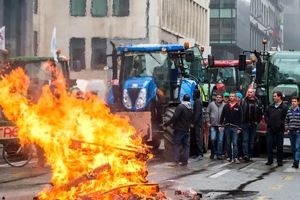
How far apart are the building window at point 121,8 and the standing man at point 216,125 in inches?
1352

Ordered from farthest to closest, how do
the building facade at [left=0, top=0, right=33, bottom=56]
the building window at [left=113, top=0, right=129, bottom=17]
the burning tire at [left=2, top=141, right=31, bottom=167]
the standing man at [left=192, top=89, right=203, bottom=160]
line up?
the building window at [left=113, top=0, right=129, bottom=17], the building facade at [left=0, top=0, right=33, bottom=56], the standing man at [left=192, top=89, right=203, bottom=160], the burning tire at [left=2, top=141, right=31, bottom=167]

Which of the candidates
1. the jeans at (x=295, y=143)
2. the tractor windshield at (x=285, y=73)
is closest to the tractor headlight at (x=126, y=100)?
the jeans at (x=295, y=143)

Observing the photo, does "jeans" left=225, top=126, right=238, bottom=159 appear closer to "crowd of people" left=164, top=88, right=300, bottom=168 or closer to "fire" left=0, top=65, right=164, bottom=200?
"crowd of people" left=164, top=88, right=300, bottom=168

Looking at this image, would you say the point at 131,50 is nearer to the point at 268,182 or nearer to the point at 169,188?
the point at 268,182

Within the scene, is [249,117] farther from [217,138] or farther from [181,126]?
[181,126]

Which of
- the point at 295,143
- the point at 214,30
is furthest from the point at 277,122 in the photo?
the point at 214,30

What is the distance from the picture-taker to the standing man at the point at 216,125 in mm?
19109

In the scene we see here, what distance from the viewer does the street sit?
11.9 m

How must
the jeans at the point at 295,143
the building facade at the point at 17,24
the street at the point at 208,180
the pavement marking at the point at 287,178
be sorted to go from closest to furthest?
the street at the point at 208,180, the pavement marking at the point at 287,178, the jeans at the point at 295,143, the building facade at the point at 17,24

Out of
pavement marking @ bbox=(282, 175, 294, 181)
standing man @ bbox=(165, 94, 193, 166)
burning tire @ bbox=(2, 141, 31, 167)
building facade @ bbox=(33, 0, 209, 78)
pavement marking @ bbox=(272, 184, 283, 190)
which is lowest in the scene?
pavement marking @ bbox=(282, 175, 294, 181)

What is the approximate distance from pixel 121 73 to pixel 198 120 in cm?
265

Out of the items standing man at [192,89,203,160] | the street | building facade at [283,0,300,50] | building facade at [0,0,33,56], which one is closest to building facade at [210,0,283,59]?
building facade at [283,0,300,50]

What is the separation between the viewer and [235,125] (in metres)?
18.7

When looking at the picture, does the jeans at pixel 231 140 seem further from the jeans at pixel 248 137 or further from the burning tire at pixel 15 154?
the burning tire at pixel 15 154
